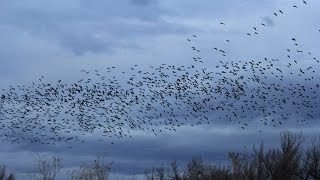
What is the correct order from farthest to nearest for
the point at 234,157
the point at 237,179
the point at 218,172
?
A: the point at 234,157, the point at 218,172, the point at 237,179

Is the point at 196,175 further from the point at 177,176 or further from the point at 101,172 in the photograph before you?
the point at 101,172

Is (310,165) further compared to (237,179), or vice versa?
(237,179)

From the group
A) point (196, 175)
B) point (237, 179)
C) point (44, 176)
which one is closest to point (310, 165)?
point (237, 179)

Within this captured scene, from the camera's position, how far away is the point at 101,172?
72.1 metres

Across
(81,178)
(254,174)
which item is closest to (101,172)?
(81,178)

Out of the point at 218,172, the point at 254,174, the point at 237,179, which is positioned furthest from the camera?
the point at 218,172

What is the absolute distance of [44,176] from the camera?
2876 inches

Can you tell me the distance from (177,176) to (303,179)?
2398 centimetres

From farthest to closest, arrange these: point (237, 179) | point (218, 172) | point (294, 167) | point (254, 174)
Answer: point (218, 172)
point (237, 179)
point (254, 174)
point (294, 167)

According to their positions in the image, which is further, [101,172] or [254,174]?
[101,172]

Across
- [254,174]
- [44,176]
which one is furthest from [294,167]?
[44,176]

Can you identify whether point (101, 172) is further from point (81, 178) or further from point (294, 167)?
point (294, 167)

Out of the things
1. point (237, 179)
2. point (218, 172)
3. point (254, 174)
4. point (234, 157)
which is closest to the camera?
point (254, 174)

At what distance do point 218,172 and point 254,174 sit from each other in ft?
34.8
